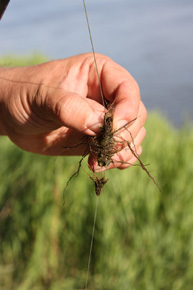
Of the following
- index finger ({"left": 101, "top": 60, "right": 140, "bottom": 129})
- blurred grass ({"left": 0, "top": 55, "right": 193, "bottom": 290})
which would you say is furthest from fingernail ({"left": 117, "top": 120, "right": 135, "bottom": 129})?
blurred grass ({"left": 0, "top": 55, "right": 193, "bottom": 290})

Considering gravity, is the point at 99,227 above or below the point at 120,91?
below

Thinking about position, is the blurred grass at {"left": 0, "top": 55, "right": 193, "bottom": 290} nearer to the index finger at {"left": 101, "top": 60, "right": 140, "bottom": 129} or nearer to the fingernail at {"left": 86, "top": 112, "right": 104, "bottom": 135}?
the index finger at {"left": 101, "top": 60, "right": 140, "bottom": 129}

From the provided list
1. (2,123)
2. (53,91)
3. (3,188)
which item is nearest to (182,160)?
(3,188)

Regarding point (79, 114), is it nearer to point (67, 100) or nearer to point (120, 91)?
point (67, 100)

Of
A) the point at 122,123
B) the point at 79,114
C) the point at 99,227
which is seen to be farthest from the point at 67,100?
the point at 99,227

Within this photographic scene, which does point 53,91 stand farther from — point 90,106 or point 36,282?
point 36,282

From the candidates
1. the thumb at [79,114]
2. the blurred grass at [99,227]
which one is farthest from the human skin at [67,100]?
the blurred grass at [99,227]

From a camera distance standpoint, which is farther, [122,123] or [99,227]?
[99,227]
